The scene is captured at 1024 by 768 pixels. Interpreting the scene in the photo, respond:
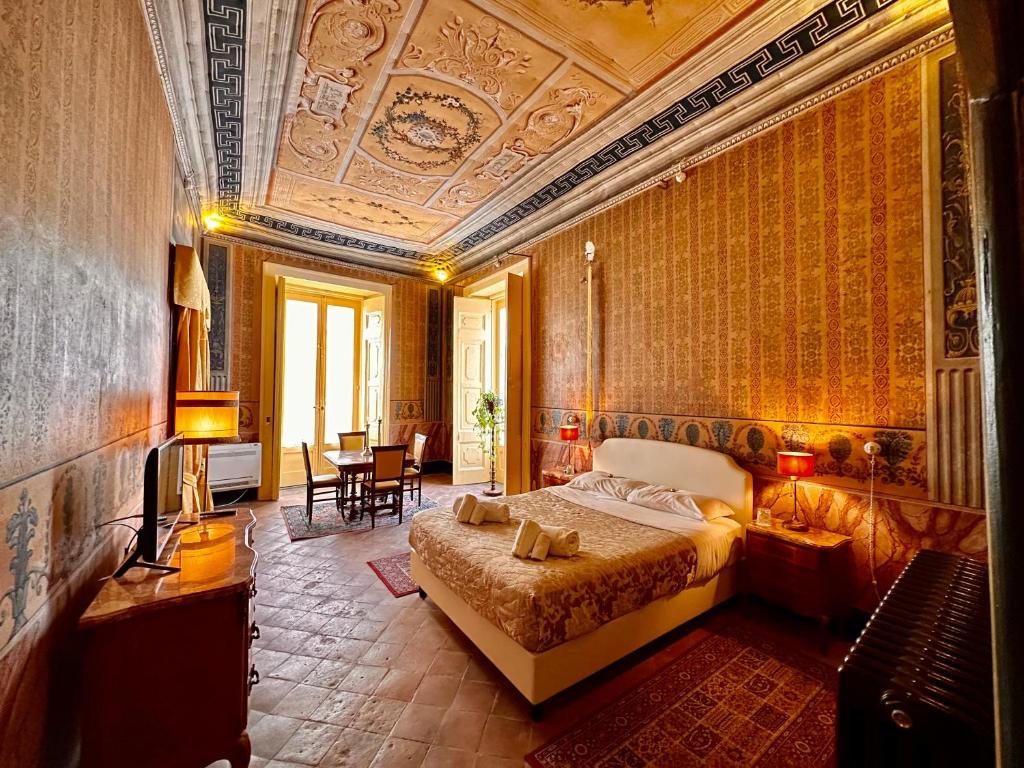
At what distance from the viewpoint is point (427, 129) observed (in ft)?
12.8

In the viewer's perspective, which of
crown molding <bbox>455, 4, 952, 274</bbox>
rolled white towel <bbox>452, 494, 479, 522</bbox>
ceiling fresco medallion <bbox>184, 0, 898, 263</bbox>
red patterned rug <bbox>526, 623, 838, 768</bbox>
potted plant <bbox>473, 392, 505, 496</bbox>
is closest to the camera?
red patterned rug <bbox>526, 623, 838, 768</bbox>

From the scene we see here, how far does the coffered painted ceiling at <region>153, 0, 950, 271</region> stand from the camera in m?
2.69

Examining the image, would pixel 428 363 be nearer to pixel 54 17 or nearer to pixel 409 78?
pixel 409 78

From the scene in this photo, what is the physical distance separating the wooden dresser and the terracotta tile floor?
45 centimetres

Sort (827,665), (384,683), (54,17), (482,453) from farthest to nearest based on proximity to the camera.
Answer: (482,453) < (827,665) < (384,683) < (54,17)

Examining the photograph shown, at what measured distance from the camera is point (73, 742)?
1.50 metres

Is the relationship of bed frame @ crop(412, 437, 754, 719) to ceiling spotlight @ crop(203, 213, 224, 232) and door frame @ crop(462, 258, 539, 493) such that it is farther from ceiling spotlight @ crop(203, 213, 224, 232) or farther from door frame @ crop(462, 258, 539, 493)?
ceiling spotlight @ crop(203, 213, 224, 232)

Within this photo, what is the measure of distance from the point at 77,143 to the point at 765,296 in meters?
3.82

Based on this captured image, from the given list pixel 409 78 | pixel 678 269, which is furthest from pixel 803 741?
pixel 409 78

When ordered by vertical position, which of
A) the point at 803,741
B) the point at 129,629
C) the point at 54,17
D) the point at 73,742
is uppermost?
the point at 54,17

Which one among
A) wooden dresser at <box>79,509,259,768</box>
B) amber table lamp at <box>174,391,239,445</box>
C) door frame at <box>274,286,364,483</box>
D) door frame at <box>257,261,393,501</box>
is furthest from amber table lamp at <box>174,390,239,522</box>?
door frame at <box>274,286,364,483</box>

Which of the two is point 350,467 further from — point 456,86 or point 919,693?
point 919,693

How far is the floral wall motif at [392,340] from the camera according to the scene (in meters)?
5.80

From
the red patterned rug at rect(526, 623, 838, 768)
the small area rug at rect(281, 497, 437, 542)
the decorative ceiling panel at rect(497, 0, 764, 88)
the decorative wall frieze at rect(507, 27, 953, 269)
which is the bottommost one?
the red patterned rug at rect(526, 623, 838, 768)
